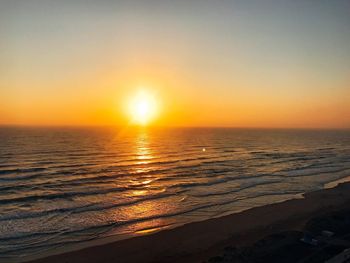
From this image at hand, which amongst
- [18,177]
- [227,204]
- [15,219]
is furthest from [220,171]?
[15,219]

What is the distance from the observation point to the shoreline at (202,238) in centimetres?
1423

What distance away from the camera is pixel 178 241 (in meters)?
16.1

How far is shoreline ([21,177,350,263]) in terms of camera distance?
14.2 meters

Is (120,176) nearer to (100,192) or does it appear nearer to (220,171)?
(100,192)

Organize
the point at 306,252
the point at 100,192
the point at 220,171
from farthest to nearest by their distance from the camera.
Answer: the point at 220,171 < the point at 100,192 < the point at 306,252

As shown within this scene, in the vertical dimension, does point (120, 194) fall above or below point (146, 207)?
above

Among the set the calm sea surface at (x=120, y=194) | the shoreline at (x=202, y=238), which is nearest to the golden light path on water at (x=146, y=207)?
the calm sea surface at (x=120, y=194)

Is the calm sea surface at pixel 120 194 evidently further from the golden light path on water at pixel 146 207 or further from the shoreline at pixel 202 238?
the shoreline at pixel 202 238

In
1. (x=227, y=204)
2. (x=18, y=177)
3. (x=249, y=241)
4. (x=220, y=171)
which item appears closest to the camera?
(x=249, y=241)

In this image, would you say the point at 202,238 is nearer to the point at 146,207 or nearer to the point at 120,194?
the point at 146,207

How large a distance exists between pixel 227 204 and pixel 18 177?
849 inches

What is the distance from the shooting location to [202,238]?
54.1 ft

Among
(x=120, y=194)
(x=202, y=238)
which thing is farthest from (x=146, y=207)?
(x=202, y=238)

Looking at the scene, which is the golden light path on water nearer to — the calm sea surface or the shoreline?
the calm sea surface
